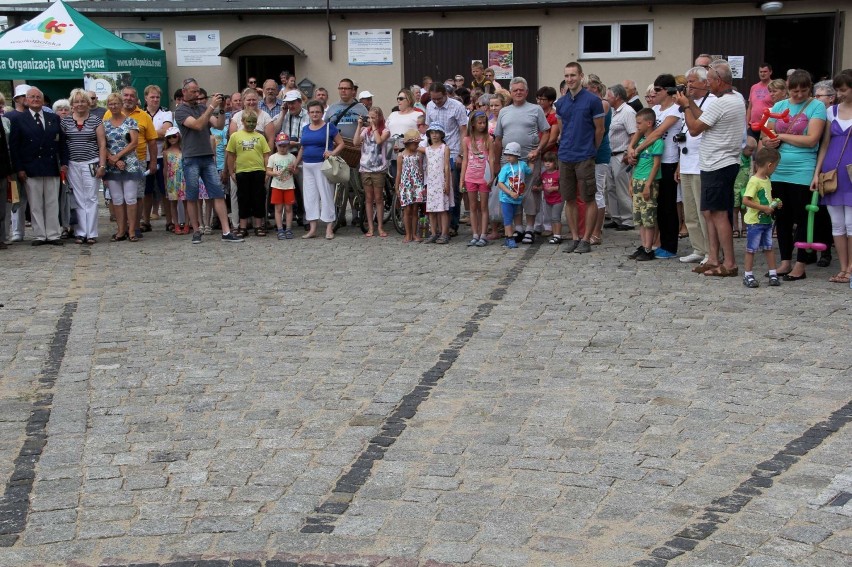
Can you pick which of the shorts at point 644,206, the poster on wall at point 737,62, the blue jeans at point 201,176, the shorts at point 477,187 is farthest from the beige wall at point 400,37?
the shorts at point 644,206

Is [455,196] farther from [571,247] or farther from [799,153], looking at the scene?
[799,153]

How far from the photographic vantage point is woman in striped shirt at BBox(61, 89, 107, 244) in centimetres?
1450

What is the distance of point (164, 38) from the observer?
→ 23922 millimetres

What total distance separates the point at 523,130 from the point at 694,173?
8.23 feet

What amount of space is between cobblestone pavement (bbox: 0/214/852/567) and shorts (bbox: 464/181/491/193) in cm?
213

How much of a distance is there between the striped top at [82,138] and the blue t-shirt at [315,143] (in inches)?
103

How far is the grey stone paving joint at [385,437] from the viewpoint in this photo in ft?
17.8

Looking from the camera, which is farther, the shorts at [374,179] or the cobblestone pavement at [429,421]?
the shorts at [374,179]

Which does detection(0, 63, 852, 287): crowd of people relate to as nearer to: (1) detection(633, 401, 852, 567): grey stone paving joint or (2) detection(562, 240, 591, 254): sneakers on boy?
(2) detection(562, 240, 591, 254): sneakers on boy

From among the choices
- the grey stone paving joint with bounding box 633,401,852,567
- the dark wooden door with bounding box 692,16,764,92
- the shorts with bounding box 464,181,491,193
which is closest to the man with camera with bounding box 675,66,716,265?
the shorts with bounding box 464,181,491,193

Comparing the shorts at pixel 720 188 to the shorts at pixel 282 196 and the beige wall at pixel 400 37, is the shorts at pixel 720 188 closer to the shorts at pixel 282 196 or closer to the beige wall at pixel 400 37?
the shorts at pixel 282 196

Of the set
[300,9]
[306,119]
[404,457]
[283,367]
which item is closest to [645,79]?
[300,9]

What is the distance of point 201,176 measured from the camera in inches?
581

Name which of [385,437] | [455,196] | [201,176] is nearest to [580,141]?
[455,196]
